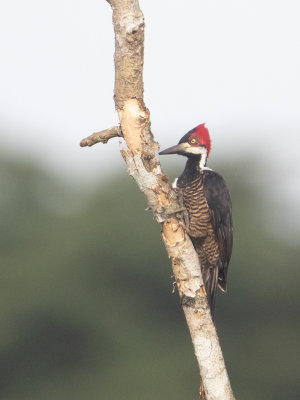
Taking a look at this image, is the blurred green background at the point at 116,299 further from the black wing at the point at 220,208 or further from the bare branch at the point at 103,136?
the bare branch at the point at 103,136

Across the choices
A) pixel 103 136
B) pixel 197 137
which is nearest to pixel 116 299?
pixel 197 137

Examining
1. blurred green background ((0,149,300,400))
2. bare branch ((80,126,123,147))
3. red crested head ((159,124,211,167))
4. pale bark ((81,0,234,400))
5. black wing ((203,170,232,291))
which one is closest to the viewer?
pale bark ((81,0,234,400))

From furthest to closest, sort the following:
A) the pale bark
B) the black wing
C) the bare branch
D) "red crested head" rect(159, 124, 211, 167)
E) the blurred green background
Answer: the blurred green background < the black wing < "red crested head" rect(159, 124, 211, 167) < the bare branch < the pale bark

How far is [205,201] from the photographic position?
6.67m

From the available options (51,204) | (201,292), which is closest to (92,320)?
(51,204)

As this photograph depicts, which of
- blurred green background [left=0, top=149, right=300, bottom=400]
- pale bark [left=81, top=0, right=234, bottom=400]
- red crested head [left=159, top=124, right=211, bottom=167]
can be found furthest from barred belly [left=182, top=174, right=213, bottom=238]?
blurred green background [left=0, top=149, right=300, bottom=400]

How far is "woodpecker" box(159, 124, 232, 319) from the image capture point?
6.62 metres

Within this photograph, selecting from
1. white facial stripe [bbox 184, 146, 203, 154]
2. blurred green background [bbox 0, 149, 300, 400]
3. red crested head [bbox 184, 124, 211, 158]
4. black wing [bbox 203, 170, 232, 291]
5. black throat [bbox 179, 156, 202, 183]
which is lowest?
blurred green background [bbox 0, 149, 300, 400]

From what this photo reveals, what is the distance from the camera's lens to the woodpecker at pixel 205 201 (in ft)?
21.7

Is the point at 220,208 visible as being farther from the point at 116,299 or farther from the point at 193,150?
the point at 116,299

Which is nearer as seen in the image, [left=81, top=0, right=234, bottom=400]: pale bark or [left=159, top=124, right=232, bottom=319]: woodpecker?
[left=81, top=0, right=234, bottom=400]: pale bark

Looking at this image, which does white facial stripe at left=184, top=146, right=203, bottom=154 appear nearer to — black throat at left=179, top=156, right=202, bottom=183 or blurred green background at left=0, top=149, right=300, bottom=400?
black throat at left=179, top=156, right=202, bottom=183

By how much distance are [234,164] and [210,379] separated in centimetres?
1561

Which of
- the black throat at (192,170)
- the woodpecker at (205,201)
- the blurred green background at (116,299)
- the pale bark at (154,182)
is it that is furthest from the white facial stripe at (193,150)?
the blurred green background at (116,299)
